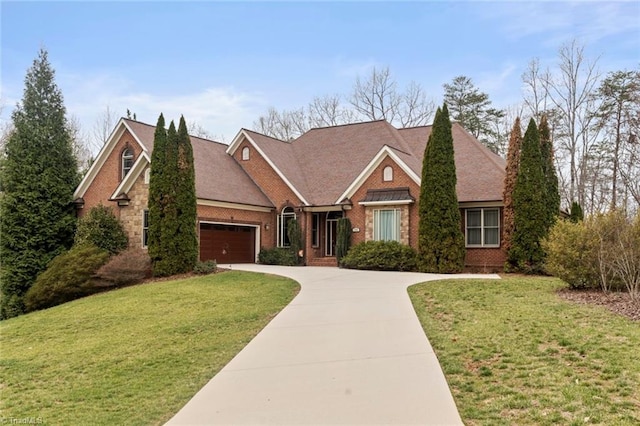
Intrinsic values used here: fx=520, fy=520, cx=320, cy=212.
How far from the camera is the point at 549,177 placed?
68.2 ft

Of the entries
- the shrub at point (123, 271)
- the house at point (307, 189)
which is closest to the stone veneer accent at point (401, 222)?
the house at point (307, 189)

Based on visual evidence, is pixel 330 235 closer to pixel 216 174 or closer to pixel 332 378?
pixel 216 174

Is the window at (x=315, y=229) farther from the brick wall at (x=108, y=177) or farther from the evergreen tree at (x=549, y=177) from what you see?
the evergreen tree at (x=549, y=177)

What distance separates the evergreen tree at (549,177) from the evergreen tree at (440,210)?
11.5ft

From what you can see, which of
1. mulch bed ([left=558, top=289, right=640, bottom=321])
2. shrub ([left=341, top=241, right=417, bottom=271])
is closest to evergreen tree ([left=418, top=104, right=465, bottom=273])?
shrub ([left=341, top=241, right=417, bottom=271])

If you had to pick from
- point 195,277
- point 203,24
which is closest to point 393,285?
point 195,277

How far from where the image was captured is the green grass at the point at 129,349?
249 inches

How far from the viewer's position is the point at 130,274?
19.3m

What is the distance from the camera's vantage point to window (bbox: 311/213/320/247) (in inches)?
1017

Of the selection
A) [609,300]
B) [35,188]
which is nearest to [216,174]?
[35,188]

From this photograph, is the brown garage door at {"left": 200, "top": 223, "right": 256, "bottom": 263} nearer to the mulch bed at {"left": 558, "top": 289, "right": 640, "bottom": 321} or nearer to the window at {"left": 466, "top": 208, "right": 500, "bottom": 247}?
the window at {"left": 466, "top": 208, "right": 500, "bottom": 247}

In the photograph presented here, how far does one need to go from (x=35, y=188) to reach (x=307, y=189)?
12536 millimetres

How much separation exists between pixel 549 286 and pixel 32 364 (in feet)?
41.4

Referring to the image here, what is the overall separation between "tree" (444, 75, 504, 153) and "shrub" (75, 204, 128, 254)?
94.5ft
